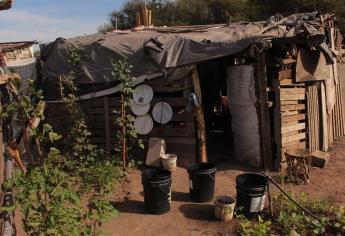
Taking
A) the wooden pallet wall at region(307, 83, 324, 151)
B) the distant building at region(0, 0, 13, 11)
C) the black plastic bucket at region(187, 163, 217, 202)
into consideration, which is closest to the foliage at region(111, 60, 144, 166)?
the black plastic bucket at region(187, 163, 217, 202)

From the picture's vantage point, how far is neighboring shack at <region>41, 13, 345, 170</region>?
29.4 feet

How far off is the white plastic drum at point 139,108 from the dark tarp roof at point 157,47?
68 cm

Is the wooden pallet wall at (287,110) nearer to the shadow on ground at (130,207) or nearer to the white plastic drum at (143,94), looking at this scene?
the white plastic drum at (143,94)

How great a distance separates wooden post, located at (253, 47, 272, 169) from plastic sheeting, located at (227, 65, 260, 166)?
10 centimetres

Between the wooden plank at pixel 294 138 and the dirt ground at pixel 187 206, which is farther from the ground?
the wooden plank at pixel 294 138

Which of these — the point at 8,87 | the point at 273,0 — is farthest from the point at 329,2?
the point at 8,87

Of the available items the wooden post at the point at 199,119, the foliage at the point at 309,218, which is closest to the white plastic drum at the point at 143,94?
the wooden post at the point at 199,119

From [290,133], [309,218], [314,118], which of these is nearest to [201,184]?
[309,218]

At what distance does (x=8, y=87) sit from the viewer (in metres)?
3.70

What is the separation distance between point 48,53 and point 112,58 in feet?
6.69

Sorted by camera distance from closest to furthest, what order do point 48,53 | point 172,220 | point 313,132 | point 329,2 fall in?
point 172,220 < point 313,132 < point 48,53 < point 329,2

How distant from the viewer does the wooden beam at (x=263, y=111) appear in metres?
8.88

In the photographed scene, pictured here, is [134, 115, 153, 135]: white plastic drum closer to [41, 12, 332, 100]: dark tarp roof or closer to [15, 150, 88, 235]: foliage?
[41, 12, 332, 100]: dark tarp roof

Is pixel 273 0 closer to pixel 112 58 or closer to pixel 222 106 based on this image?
pixel 222 106
